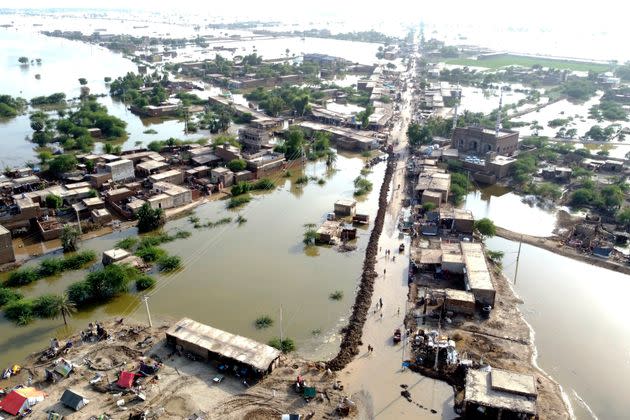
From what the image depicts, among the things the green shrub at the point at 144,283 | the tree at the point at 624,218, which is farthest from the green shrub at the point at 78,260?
the tree at the point at 624,218

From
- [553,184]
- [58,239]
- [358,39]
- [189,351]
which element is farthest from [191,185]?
[358,39]

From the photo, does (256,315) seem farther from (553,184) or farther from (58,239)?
(553,184)

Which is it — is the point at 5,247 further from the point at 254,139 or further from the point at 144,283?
the point at 254,139

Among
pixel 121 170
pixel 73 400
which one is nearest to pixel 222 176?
pixel 121 170

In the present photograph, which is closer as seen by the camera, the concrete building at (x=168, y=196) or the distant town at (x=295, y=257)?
the distant town at (x=295, y=257)

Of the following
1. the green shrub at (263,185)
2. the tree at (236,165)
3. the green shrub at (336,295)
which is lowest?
the green shrub at (336,295)

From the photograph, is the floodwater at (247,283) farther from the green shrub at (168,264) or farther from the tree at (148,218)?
the tree at (148,218)

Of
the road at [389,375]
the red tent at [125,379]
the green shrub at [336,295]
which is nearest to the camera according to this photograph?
the road at [389,375]
